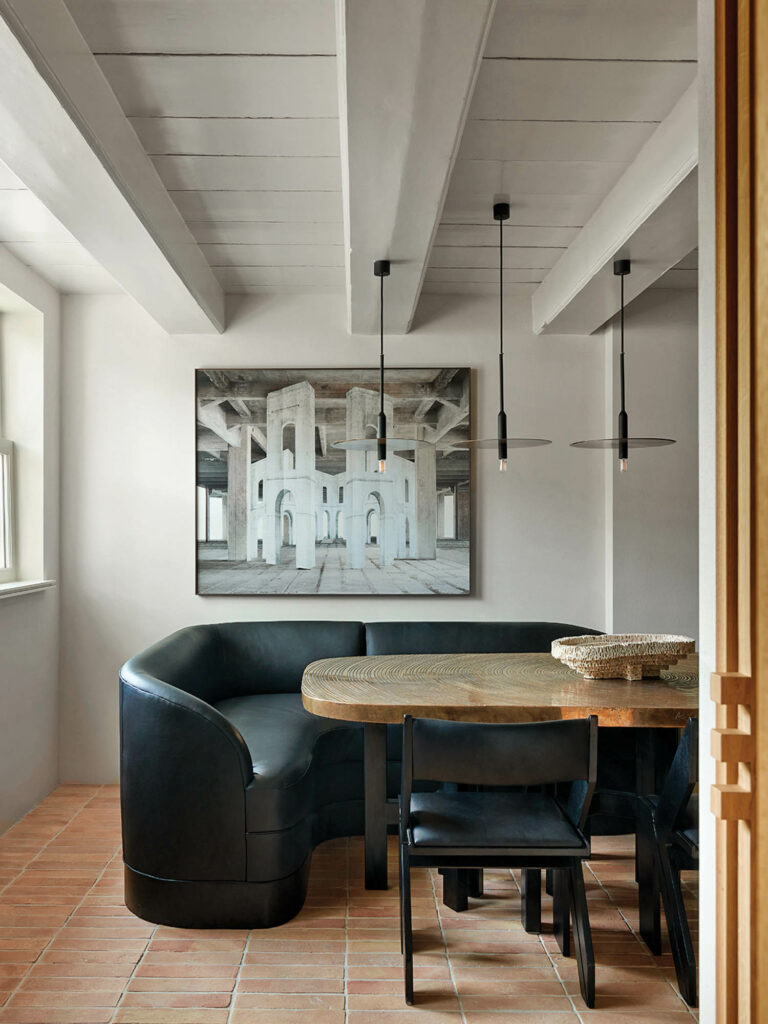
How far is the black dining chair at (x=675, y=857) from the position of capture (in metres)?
2.26

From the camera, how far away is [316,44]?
211cm

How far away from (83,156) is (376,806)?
90.2 inches

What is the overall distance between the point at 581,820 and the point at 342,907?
1.04m

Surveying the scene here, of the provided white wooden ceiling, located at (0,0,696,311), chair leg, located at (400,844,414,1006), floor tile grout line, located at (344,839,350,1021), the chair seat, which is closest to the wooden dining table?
floor tile grout line, located at (344,839,350,1021)

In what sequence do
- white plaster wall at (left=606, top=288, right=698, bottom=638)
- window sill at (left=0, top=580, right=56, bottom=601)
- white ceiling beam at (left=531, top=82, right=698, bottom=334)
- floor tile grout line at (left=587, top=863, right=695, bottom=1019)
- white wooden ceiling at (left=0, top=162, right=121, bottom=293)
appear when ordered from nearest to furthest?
floor tile grout line at (left=587, top=863, right=695, bottom=1019)
white ceiling beam at (left=531, top=82, right=698, bottom=334)
white wooden ceiling at (left=0, top=162, right=121, bottom=293)
window sill at (left=0, top=580, right=56, bottom=601)
white plaster wall at (left=606, top=288, right=698, bottom=638)

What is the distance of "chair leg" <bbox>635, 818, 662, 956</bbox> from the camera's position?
2.55m

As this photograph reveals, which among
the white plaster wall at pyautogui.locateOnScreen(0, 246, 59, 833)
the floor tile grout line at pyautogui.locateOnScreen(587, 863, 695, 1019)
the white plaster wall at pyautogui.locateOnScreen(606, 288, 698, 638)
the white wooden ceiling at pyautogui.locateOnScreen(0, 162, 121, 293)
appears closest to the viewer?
the floor tile grout line at pyautogui.locateOnScreen(587, 863, 695, 1019)

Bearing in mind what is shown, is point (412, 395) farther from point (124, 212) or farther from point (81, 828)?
point (81, 828)

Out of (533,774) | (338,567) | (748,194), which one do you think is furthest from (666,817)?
(338,567)

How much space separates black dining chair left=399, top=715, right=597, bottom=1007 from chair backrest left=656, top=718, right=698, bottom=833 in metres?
0.27

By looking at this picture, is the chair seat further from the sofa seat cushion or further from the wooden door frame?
the wooden door frame

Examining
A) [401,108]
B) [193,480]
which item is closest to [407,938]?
[401,108]

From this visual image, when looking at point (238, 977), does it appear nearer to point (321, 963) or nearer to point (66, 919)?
point (321, 963)

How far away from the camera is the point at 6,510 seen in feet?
13.4
